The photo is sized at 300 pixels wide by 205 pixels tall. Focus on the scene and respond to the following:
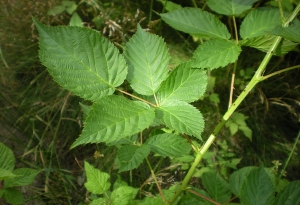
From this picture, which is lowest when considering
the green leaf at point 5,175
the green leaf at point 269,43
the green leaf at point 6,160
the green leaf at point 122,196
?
the green leaf at point 122,196

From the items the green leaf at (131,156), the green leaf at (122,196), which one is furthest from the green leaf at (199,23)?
the green leaf at (122,196)

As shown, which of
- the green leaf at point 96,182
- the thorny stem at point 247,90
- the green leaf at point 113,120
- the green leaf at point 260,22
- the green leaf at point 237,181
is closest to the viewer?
the green leaf at point 113,120

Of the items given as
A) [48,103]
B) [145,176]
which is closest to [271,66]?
[145,176]

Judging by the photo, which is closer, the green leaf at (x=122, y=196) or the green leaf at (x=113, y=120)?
the green leaf at (x=113, y=120)

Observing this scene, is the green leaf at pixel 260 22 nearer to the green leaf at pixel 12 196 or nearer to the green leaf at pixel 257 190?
the green leaf at pixel 257 190

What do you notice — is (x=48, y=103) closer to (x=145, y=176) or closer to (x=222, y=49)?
(x=145, y=176)

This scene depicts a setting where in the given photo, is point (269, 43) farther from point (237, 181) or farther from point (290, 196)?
point (237, 181)
